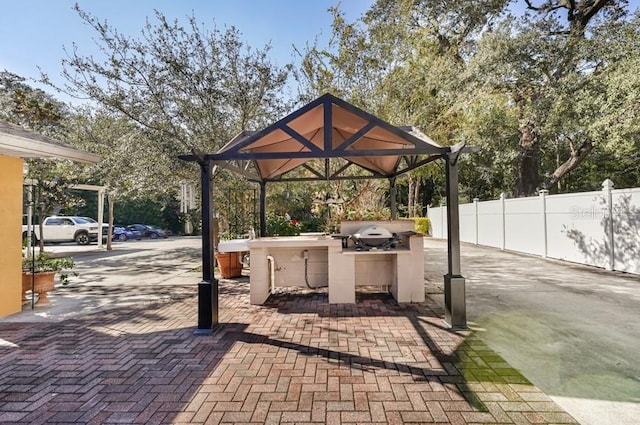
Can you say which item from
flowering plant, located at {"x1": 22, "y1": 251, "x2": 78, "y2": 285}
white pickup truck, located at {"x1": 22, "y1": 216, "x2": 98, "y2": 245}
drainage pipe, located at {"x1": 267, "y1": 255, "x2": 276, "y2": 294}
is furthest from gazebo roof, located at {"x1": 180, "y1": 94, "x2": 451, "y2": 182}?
white pickup truck, located at {"x1": 22, "y1": 216, "x2": 98, "y2": 245}

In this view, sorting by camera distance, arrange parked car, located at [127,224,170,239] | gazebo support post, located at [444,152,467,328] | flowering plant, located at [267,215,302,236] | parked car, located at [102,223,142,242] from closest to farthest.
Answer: gazebo support post, located at [444,152,467,328] < flowering plant, located at [267,215,302,236] < parked car, located at [102,223,142,242] < parked car, located at [127,224,170,239]

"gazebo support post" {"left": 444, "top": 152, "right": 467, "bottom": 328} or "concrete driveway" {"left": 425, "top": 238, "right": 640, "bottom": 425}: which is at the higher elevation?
"gazebo support post" {"left": 444, "top": 152, "right": 467, "bottom": 328}

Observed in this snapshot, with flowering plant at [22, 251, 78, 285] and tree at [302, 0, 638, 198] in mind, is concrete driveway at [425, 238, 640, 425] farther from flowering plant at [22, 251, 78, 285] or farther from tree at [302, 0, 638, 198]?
flowering plant at [22, 251, 78, 285]

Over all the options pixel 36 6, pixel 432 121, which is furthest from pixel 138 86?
pixel 432 121

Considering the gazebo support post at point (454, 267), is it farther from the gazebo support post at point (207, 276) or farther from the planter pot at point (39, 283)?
the planter pot at point (39, 283)

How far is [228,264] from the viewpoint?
7176 millimetres

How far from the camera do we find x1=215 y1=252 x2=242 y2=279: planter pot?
23.5 feet

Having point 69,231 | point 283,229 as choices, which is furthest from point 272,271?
point 69,231

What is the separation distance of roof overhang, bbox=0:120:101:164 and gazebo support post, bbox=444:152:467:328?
5070 millimetres

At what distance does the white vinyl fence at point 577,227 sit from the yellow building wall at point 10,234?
10.3m

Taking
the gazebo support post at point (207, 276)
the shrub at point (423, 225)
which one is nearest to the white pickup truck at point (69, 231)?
the gazebo support post at point (207, 276)

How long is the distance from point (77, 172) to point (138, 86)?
5483 mm

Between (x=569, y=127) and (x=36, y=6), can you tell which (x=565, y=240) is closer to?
(x=569, y=127)

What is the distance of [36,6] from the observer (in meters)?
6.89
